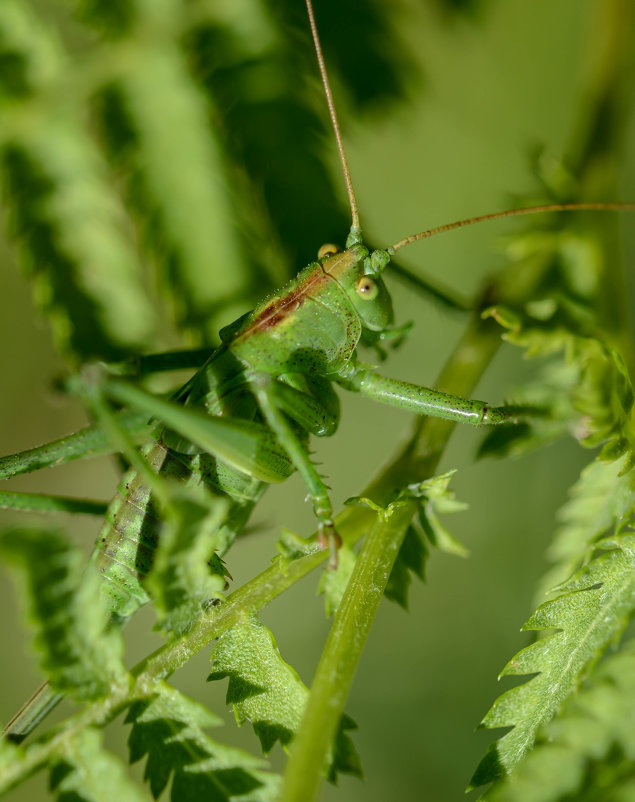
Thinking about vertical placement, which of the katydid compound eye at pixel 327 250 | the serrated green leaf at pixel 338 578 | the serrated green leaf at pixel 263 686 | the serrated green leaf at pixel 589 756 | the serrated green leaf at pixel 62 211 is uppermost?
the serrated green leaf at pixel 62 211

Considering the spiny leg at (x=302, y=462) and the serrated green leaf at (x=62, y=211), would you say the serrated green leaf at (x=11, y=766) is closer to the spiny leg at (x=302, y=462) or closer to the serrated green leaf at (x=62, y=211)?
the spiny leg at (x=302, y=462)

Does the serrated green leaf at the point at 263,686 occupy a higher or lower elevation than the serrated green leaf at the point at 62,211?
lower

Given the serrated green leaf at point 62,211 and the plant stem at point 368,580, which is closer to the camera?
the plant stem at point 368,580

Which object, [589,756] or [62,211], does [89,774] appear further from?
[62,211]

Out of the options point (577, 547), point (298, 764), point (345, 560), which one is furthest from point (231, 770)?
point (577, 547)

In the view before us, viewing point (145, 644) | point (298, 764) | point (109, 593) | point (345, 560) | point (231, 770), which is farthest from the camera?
point (145, 644)

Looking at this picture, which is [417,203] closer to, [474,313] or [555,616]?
[474,313]

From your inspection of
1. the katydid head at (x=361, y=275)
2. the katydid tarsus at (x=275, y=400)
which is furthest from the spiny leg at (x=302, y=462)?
the katydid head at (x=361, y=275)
